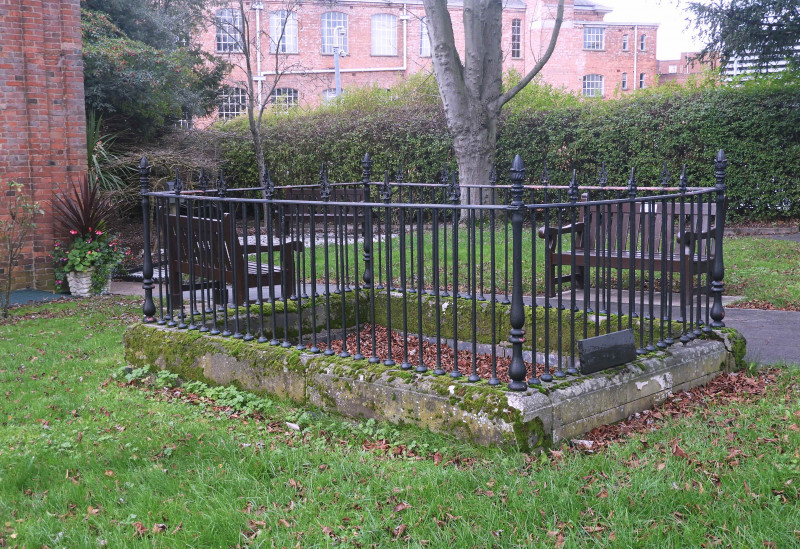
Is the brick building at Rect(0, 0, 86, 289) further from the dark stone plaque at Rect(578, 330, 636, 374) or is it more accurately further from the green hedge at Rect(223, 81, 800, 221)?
the dark stone plaque at Rect(578, 330, 636, 374)

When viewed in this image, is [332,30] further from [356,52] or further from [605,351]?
[605,351]

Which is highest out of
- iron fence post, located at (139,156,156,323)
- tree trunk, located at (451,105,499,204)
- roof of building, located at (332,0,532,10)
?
roof of building, located at (332,0,532,10)

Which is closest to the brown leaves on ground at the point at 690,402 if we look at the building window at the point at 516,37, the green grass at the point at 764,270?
the green grass at the point at 764,270

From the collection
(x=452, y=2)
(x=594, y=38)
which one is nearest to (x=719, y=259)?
(x=452, y=2)

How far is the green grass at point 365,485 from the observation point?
3156mm

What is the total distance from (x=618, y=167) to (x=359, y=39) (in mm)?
24586

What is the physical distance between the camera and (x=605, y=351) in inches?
176

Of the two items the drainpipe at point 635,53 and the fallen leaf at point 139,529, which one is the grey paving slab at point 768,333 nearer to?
the fallen leaf at point 139,529

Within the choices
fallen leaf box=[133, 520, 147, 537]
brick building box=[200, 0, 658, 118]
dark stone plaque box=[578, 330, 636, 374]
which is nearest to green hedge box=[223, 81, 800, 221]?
dark stone plaque box=[578, 330, 636, 374]

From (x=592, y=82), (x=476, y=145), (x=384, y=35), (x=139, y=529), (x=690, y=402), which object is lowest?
(x=139, y=529)

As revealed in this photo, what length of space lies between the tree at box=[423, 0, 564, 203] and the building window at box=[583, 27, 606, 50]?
1111 inches

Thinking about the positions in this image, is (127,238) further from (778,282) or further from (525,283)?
(778,282)

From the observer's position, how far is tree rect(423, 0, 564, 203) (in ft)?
45.7

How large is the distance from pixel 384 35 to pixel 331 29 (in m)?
2.67
